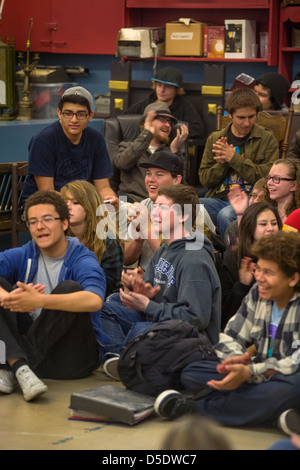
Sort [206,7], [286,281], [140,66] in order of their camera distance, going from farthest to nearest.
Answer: [140,66] < [206,7] < [286,281]

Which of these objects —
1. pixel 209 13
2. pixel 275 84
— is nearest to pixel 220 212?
pixel 275 84

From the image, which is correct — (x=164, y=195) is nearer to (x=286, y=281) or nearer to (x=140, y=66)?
(x=286, y=281)

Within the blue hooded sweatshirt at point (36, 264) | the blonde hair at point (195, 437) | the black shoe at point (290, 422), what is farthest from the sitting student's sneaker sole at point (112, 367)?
the blonde hair at point (195, 437)

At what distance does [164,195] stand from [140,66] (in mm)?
4623

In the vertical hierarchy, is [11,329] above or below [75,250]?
below

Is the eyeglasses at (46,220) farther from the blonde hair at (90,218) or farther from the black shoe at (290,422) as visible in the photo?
the black shoe at (290,422)

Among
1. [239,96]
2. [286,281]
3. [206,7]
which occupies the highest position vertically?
[206,7]

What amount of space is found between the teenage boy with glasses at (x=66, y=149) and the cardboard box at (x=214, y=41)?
2.91 meters

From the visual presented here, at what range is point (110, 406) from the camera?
2.67 meters

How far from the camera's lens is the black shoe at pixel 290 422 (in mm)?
2576

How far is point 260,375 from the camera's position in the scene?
268 cm
